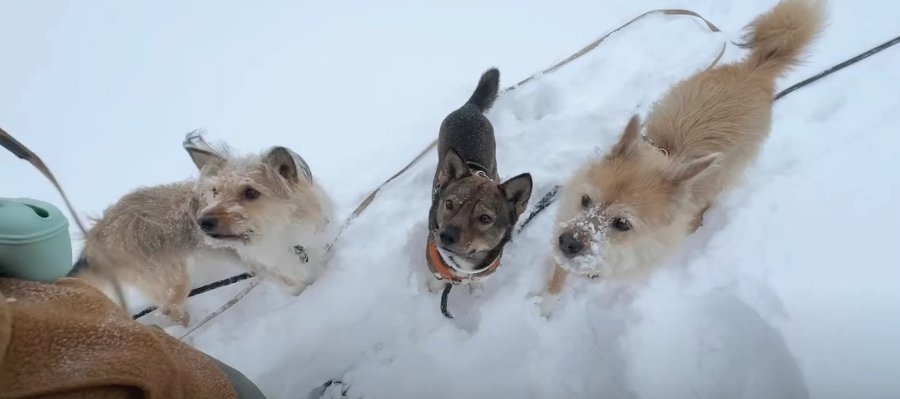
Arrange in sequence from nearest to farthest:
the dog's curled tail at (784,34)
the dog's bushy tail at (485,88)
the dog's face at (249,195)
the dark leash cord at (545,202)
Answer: the dog's face at (249,195)
the dog's curled tail at (784,34)
the dark leash cord at (545,202)
the dog's bushy tail at (485,88)

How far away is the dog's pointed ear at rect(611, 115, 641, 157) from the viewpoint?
256 centimetres

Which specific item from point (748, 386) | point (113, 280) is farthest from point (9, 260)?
point (748, 386)

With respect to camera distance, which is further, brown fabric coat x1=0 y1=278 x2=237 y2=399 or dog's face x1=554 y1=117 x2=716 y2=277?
dog's face x1=554 y1=117 x2=716 y2=277

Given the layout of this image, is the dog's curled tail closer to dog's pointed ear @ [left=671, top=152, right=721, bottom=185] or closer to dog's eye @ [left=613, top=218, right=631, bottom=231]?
dog's pointed ear @ [left=671, top=152, right=721, bottom=185]

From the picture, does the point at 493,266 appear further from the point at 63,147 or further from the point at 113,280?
the point at 63,147

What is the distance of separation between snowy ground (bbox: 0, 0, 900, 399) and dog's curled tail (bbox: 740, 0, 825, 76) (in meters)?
0.92

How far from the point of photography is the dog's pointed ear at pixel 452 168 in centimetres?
274

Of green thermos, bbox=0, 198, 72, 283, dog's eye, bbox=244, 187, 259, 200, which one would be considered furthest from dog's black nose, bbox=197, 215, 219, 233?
green thermos, bbox=0, 198, 72, 283

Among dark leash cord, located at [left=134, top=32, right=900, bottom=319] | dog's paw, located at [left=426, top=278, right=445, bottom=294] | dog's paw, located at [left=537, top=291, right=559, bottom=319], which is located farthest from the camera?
dog's paw, located at [left=426, top=278, right=445, bottom=294]

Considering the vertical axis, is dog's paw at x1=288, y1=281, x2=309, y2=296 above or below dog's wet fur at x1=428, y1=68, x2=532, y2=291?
below

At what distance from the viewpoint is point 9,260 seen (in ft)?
4.02

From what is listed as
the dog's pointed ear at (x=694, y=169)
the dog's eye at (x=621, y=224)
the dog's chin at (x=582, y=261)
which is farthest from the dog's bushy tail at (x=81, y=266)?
the dog's pointed ear at (x=694, y=169)

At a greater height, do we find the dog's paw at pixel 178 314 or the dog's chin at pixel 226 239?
the dog's chin at pixel 226 239

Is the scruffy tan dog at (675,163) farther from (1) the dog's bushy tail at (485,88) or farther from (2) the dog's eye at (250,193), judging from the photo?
(2) the dog's eye at (250,193)
